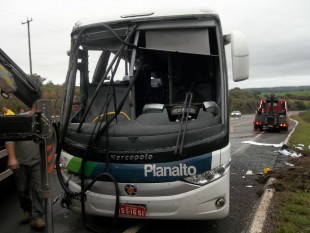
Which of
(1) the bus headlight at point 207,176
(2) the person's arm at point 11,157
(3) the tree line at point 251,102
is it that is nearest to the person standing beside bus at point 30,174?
(2) the person's arm at point 11,157

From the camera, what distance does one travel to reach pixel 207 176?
374 centimetres

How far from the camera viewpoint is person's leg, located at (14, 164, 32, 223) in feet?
15.2

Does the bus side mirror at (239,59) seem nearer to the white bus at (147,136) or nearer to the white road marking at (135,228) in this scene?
the white bus at (147,136)

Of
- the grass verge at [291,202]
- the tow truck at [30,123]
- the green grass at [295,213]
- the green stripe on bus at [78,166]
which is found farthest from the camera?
the grass verge at [291,202]

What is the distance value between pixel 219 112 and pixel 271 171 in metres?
3.85

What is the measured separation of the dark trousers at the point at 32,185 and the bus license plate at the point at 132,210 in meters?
1.30

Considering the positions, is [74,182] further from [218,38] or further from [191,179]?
[218,38]

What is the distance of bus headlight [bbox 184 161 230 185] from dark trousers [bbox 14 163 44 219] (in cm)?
204

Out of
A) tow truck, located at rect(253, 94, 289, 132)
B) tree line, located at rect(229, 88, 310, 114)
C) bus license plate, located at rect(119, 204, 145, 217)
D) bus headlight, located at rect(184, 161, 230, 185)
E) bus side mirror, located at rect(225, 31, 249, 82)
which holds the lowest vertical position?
tree line, located at rect(229, 88, 310, 114)

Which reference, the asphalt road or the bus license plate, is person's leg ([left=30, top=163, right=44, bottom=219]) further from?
the bus license plate

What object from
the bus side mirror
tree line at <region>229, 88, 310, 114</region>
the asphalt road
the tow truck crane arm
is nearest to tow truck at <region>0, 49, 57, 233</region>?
the tow truck crane arm

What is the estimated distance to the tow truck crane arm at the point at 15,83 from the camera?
354cm

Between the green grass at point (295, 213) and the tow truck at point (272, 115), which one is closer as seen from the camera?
the green grass at point (295, 213)

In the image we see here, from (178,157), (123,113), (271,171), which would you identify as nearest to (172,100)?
(123,113)
